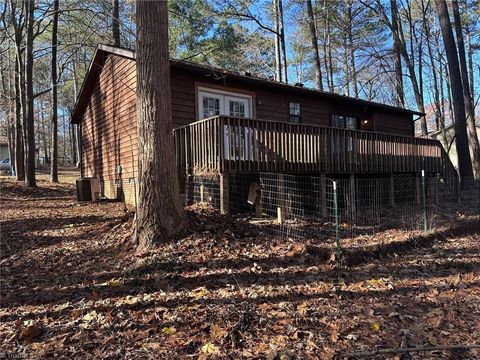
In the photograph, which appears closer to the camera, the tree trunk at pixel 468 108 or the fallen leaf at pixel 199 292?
the fallen leaf at pixel 199 292

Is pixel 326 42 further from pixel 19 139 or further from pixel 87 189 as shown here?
pixel 87 189

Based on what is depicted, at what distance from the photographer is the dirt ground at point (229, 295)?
3.72 m

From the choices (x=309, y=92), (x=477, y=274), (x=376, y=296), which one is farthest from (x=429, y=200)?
(x=376, y=296)

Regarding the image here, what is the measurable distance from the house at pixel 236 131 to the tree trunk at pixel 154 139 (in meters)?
1.92

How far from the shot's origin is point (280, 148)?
9.40 metres

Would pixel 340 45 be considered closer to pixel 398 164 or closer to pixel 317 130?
pixel 398 164

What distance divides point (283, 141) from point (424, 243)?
3.83 meters

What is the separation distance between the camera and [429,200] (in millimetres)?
13688

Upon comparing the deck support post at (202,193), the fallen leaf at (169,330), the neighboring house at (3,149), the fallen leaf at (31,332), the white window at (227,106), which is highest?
the neighboring house at (3,149)

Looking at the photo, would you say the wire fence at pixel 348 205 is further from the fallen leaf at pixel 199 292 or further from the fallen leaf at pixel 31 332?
the fallen leaf at pixel 31 332

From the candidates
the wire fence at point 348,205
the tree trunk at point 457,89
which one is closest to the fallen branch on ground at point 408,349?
the wire fence at point 348,205

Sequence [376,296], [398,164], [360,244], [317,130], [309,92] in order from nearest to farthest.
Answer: [376,296]
[360,244]
[317,130]
[398,164]
[309,92]

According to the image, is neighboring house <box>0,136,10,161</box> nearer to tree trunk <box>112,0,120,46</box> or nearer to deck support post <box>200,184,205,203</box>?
tree trunk <box>112,0,120,46</box>

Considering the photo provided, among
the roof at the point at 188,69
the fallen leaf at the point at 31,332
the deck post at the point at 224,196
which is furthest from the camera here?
the roof at the point at 188,69
